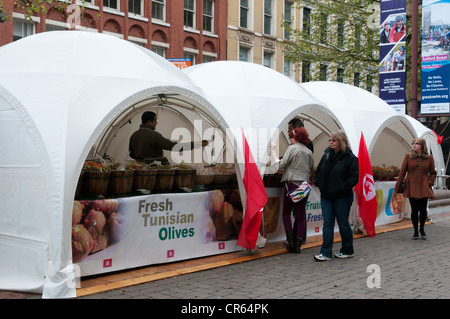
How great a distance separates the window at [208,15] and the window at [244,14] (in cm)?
223

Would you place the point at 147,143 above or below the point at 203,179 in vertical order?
above

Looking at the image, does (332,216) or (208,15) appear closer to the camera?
(332,216)

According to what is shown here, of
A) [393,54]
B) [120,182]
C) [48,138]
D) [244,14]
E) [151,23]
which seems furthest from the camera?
[244,14]

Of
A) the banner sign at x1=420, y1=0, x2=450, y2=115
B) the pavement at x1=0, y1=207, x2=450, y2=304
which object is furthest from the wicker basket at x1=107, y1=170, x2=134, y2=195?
the banner sign at x1=420, y1=0, x2=450, y2=115

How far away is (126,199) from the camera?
23.2ft

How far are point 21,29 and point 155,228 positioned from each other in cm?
1779

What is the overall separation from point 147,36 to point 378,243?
19.4 metres

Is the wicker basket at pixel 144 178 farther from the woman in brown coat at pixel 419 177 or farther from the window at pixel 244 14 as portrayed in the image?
the window at pixel 244 14

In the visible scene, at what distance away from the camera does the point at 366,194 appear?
10.3 m

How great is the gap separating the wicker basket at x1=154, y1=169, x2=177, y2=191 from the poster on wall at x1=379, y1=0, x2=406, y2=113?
12.8 meters

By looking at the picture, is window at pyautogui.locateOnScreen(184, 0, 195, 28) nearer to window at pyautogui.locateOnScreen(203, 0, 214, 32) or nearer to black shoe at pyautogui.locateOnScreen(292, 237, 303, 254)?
window at pyautogui.locateOnScreen(203, 0, 214, 32)

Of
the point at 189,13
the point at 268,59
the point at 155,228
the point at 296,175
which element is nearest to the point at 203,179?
the point at 155,228

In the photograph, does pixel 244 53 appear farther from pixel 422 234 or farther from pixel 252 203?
pixel 252 203

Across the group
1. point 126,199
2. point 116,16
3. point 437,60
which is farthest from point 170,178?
point 116,16
